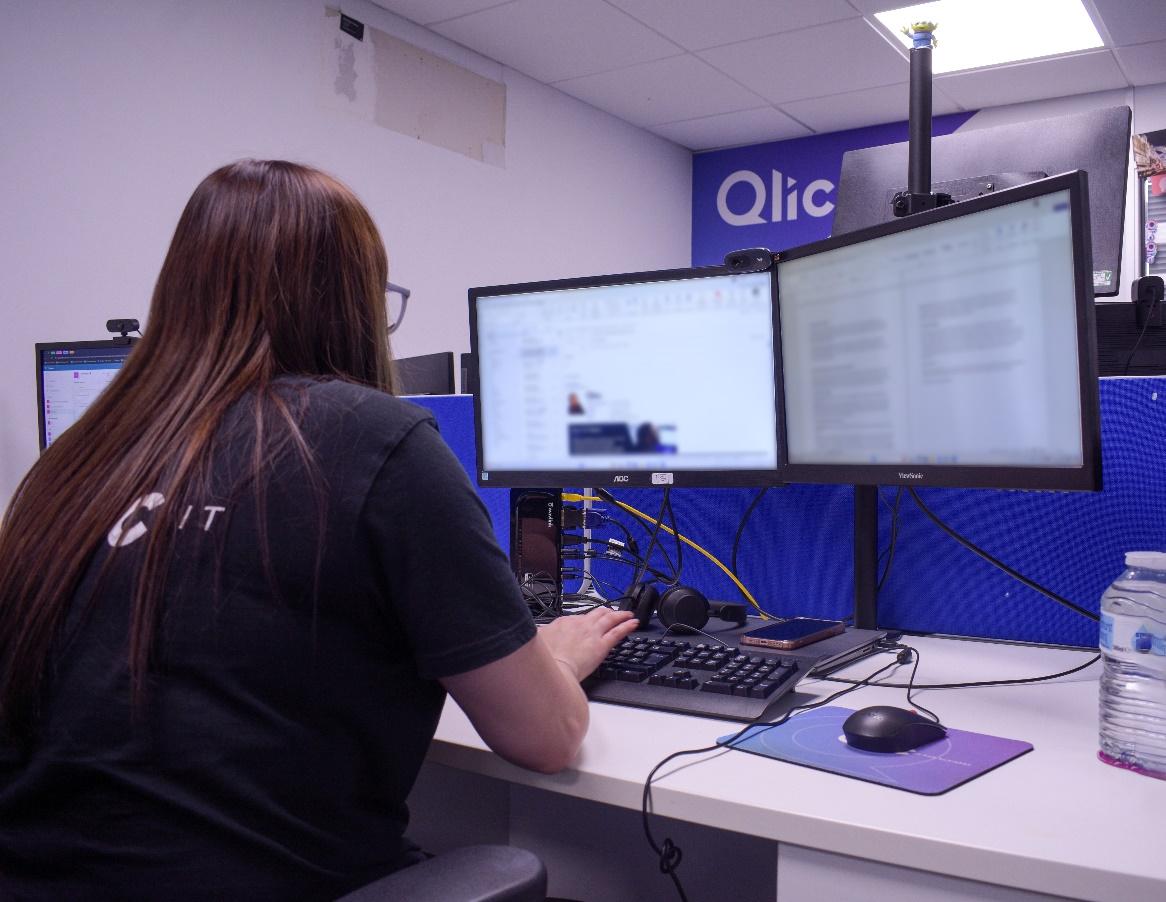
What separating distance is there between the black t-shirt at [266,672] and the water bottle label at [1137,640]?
1.61 ft

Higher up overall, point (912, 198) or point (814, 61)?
point (814, 61)

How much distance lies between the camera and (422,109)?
3717mm

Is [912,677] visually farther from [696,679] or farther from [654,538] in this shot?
[654,538]

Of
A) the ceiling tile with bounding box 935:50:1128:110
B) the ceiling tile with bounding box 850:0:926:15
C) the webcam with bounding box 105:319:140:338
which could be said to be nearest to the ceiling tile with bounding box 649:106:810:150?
the ceiling tile with bounding box 935:50:1128:110

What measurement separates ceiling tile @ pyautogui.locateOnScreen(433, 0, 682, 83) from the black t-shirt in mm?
3216

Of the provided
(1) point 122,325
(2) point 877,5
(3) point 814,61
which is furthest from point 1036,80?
(1) point 122,325

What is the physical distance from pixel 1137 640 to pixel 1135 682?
0.11 feet

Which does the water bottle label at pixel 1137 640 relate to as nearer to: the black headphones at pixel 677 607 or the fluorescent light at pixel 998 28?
the black headphones at pixel 677 607

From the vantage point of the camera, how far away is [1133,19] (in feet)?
11.8

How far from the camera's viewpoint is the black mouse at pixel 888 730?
2.60 feet

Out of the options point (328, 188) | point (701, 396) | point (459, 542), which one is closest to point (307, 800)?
point (459, 542)

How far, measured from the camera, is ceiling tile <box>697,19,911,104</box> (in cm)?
385

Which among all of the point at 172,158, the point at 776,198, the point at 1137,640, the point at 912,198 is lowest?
the point at 1137,640

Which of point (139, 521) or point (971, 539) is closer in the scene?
point (139, 521)
